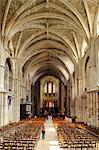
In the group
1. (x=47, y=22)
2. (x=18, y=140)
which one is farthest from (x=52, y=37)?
(x=18, y=140)

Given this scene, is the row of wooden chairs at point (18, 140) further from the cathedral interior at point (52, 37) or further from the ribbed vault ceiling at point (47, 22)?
the ribbed vault ceiling at point (47, 22)

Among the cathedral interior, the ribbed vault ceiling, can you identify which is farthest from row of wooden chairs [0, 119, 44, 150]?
the ribbed vault ceiling

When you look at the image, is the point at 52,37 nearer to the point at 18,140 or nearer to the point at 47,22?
the point at 47,22

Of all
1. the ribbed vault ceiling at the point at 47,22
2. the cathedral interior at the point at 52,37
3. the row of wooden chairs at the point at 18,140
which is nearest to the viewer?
the row of wooden chairs at the point at 18,140

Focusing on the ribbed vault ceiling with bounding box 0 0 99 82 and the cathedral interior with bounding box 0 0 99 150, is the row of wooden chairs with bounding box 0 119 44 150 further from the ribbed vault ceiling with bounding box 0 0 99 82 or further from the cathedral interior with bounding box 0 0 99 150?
the ribbed vault ceiling with bounding box 0 0 99 82

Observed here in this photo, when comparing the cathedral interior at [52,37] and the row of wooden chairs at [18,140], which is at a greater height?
the cathedral interior at [52,37]

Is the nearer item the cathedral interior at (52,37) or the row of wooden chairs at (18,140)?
the row of wooden chairs at (18,140)

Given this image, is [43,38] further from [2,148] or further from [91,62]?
[2,148]

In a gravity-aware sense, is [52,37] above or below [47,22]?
below

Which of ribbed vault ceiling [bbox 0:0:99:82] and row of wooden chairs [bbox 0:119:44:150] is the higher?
ribbed vault ceiling [bbox 0:0:99:82]

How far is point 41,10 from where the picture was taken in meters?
31.7

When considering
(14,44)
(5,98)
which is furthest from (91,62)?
(14,44)

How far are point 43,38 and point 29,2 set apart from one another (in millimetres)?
13615

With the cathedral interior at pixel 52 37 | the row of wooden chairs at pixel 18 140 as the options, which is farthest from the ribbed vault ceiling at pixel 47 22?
the row of wooden chairs at pixel 18 140
